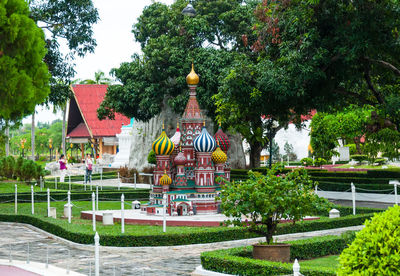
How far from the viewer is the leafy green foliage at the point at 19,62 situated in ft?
57.0

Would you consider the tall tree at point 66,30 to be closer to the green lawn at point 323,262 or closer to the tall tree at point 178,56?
the tall tree at point 178,56

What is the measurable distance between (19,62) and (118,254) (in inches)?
280

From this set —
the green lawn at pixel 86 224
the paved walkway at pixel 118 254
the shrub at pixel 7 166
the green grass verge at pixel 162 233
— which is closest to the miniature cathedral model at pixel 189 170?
the green lawn at pixel 86 224

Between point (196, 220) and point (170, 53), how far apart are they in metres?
15.5

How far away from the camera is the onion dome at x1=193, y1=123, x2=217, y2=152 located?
21625 mm

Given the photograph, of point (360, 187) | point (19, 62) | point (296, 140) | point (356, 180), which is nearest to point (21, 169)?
point (19, 62)

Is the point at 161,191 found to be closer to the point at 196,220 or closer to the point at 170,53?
the point at 196,220

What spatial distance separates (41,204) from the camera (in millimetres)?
25406

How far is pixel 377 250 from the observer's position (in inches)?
251

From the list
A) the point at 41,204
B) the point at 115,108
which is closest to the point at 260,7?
the point at 41,204

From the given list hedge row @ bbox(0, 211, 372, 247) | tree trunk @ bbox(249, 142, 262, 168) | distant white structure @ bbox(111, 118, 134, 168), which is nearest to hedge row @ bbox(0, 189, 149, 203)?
hedge row @ bbox(0, 211, 372, 247)

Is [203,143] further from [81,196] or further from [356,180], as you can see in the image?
[356,180]

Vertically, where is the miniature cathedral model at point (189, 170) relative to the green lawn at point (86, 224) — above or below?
above

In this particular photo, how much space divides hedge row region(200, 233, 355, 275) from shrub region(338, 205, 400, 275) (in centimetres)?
334
